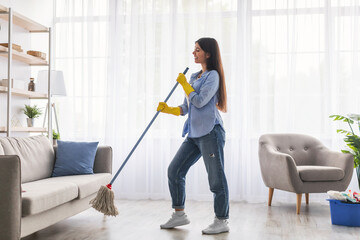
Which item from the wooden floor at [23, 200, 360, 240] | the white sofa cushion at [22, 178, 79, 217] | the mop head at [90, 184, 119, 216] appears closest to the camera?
the white sofa cushion at [22, 178, 79, 217]

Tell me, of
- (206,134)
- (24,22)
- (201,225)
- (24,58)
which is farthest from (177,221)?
(24,22)

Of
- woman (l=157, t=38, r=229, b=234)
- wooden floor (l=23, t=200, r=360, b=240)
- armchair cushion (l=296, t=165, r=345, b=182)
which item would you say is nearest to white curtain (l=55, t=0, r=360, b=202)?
wooden floor (l=23, t=200, r=360, b=240)

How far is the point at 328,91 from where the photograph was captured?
16.1 ft

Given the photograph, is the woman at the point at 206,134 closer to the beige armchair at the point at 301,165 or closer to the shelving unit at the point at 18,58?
the beige armchair at the point at 301,165

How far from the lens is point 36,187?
2963 mm

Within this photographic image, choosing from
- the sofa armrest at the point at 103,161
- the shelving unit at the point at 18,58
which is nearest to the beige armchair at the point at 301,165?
the sofa armrest at the point at 103,161

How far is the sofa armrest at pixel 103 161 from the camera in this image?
404 centimetres

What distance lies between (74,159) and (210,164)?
4.66 feet

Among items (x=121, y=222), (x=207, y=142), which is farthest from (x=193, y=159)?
(x=121, y=222)

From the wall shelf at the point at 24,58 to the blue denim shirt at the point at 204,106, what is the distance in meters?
2.06

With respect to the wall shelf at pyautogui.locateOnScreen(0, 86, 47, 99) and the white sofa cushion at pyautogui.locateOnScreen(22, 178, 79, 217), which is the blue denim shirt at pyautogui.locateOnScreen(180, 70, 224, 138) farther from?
the wall shelf at pyautogui.locateOnScreen(0, 86, 47, 99)

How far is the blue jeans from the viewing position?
3.03 meters

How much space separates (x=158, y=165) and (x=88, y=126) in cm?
96

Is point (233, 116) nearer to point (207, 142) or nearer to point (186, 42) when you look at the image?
point (186, 42)
